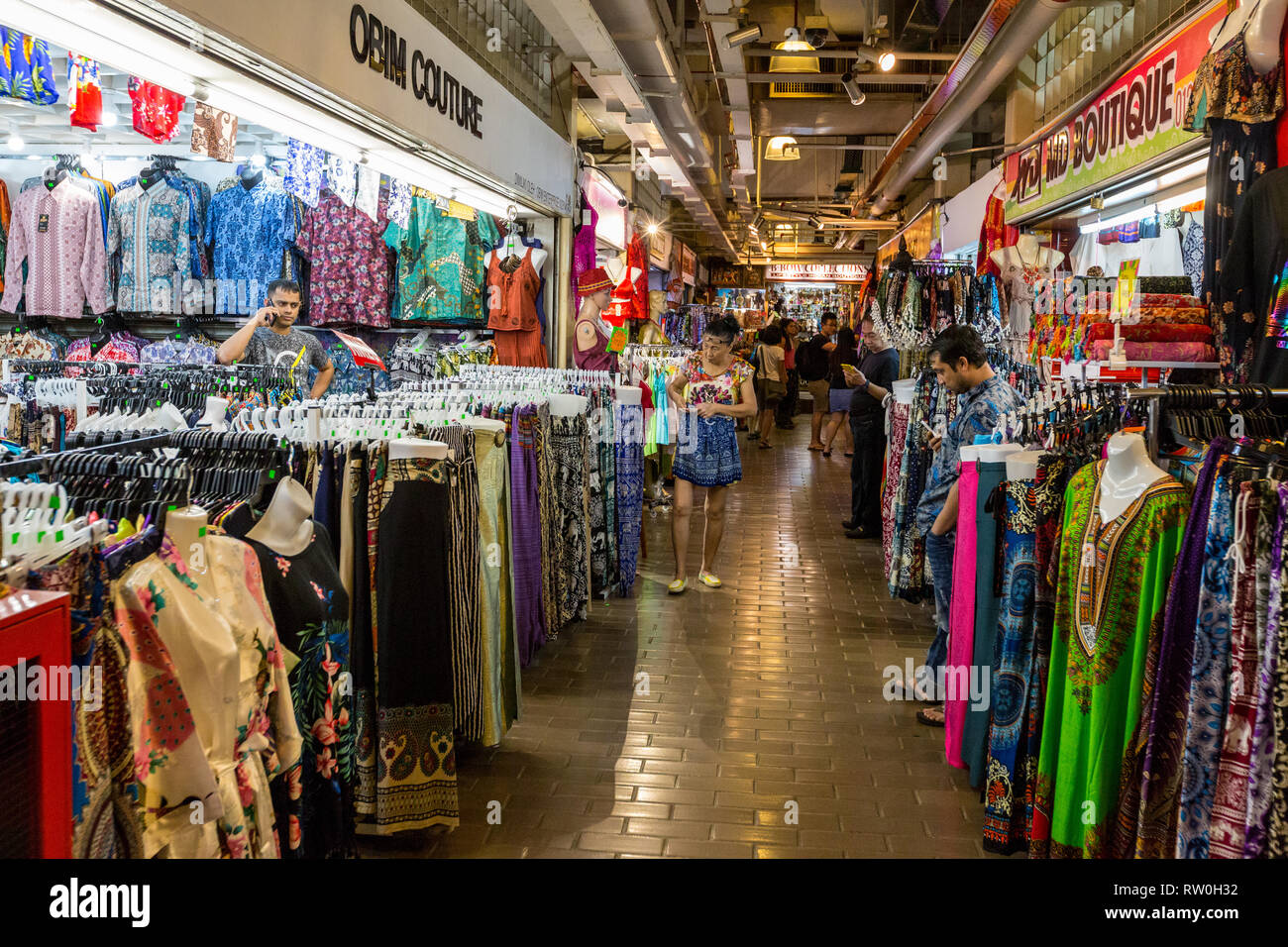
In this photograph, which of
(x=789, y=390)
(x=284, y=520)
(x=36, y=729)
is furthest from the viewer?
(x=789, y=390)

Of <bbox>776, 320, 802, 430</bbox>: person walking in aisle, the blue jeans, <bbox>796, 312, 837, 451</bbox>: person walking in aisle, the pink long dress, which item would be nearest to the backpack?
<bbox>796, 312, 837, 451</bbox>: person walking in aisle

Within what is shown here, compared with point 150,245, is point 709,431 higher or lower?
lower

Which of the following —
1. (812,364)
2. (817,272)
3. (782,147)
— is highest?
(817,272)

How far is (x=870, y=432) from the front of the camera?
8.03 metres

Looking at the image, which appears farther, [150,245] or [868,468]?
[868,468]

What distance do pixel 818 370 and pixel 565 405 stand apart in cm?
1010

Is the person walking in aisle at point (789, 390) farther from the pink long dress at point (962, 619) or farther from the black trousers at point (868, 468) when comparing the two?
the pink long dress at point (962, 619)

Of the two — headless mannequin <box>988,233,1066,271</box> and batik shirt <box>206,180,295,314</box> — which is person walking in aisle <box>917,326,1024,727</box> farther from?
batik shirt <box>206,180,295,314</box>

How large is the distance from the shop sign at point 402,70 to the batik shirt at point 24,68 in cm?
137

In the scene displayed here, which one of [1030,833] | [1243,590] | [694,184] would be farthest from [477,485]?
[694,184]

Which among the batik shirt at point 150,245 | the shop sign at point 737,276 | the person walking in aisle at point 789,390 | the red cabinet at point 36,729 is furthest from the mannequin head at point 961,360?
the shop sign at point 737,276

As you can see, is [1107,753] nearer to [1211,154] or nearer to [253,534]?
[253,534]

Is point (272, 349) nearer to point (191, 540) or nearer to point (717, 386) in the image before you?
point (717, 386)

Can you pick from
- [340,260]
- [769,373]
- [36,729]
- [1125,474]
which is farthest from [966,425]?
[769,373]
